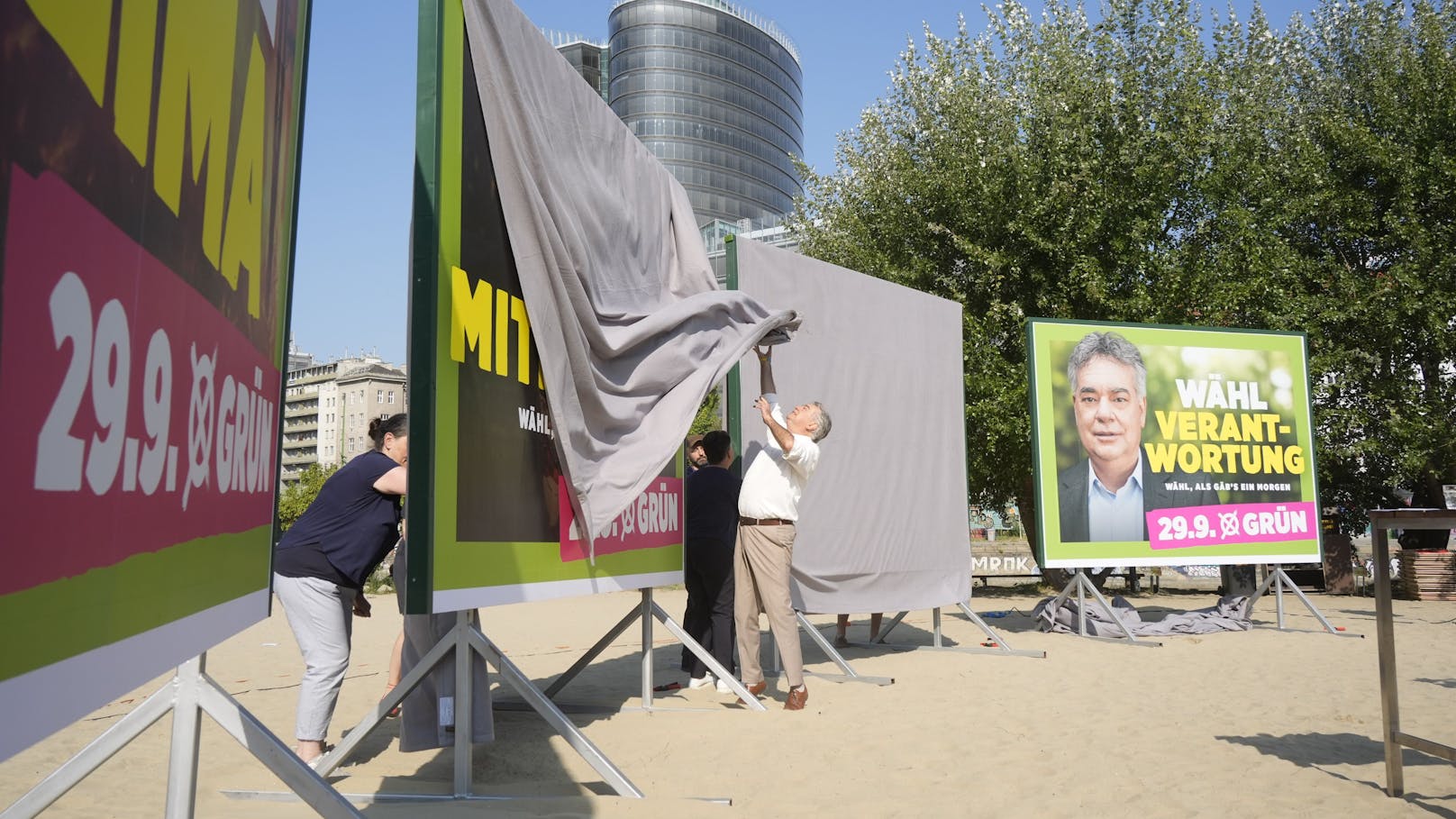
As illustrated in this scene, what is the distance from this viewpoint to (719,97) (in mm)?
106875

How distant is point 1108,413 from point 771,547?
17.0 feet

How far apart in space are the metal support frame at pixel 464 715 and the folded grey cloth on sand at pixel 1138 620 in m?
7.26

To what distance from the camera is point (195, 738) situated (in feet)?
6.97

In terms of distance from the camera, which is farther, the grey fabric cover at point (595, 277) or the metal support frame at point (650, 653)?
the metal support frame at point (650, 653)

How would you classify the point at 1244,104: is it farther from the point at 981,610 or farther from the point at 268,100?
the point at 268,100

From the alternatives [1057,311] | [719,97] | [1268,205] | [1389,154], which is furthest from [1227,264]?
[719,97]

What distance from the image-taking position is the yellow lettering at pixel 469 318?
3.38 meters

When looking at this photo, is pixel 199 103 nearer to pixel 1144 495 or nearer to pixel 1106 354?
pixel 1106 354

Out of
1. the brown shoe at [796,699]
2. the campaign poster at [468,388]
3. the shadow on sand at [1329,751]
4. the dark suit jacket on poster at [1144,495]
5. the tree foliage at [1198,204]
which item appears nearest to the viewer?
the campaign poster at [468,388]

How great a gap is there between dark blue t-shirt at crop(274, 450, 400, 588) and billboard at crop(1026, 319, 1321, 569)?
659 cm

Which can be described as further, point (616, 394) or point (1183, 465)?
point (1183, 465)

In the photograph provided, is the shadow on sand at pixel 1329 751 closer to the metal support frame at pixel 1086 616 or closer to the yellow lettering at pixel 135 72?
the metal support frame at pixel 1086 616

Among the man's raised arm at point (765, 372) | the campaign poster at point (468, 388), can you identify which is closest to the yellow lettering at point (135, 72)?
the campaign poster at point (468, 388)

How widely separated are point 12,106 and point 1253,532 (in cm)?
1103
